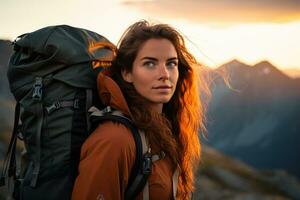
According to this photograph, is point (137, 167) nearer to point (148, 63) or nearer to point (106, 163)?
point (106, 163)

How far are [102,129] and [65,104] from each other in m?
0.37

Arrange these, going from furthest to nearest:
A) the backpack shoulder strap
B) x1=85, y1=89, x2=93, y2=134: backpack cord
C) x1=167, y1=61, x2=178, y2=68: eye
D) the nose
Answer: x1=167, y1=61, x2=178, y2=68: eye → the nose → x1=85, y1=89, x2=93, y2=134: backpack cord → the backpack shoulder strap

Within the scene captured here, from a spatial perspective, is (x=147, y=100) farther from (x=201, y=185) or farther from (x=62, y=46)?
(x=201, y=185)

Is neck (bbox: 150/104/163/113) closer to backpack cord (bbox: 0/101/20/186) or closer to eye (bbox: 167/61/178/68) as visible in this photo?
eye (bbox: 167/61/178/68)

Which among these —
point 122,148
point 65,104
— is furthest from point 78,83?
point 122,148

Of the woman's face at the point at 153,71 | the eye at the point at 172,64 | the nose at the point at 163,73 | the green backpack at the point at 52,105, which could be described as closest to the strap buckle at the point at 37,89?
the green backpack at the point at 52,105

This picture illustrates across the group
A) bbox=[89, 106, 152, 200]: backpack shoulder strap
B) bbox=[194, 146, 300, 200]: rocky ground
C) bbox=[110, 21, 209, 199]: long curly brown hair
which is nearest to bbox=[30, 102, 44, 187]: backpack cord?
bbox=[89, 106, 152, 200]: backpack shoulder strap

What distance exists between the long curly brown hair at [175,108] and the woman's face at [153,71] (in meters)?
0.06

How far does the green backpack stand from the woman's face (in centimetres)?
41

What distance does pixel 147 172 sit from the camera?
147 inches


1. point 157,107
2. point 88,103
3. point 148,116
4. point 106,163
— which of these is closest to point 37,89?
point 88,103

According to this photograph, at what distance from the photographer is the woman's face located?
4.17 m

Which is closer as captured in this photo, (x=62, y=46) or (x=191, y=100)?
(x=62, y=46)

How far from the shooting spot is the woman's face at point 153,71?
4172 millimetres
